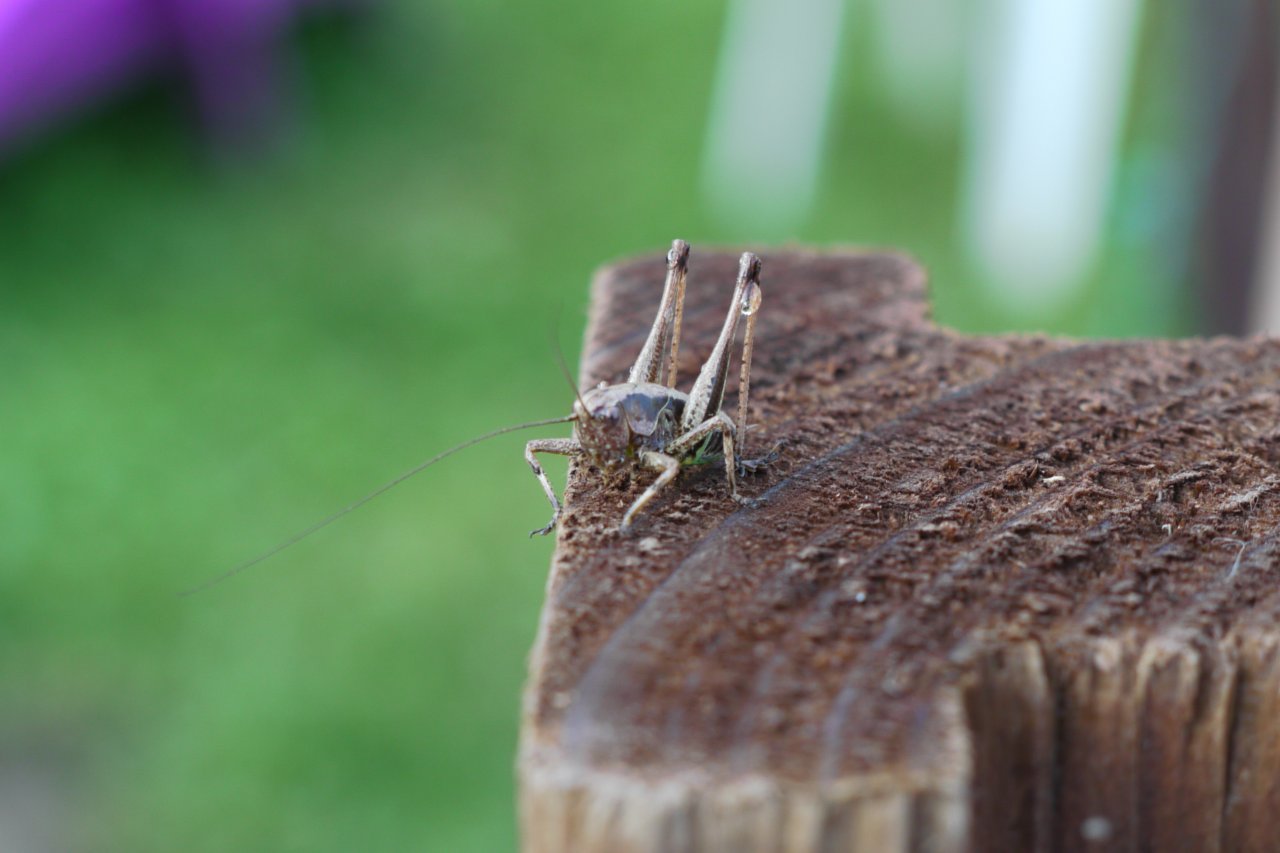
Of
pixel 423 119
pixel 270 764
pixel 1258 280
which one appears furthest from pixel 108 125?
pixel 1258 280

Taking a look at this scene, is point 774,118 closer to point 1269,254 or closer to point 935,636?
point 1269,254

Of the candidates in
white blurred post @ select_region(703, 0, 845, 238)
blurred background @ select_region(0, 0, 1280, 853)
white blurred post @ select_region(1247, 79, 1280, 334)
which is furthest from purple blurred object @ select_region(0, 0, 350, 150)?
white blurred post @ select_region(1247, 79, 1280, 334)

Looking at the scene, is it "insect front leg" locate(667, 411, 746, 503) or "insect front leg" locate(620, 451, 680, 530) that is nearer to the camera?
"insect front leg" locate(620, 451, 680, 530)

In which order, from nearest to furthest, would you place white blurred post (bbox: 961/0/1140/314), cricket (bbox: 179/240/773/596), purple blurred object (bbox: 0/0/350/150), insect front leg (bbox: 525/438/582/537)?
1. cricket (bbox: 179/240/773/596)
2. insect front leg (bbox: 525/438/582/537)
3. white blurred post (bbox: 961/0/1140/314)
4. purple blurred object (bbox: 0/0/350/150)

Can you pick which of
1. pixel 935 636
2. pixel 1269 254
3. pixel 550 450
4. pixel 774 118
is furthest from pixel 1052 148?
pixel 935 636

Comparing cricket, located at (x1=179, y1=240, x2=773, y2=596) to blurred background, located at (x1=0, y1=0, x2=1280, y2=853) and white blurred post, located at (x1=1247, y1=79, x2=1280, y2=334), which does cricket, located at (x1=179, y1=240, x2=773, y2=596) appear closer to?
blurred background, located at (x1=0, y1=0, x2=1280, y2=853)

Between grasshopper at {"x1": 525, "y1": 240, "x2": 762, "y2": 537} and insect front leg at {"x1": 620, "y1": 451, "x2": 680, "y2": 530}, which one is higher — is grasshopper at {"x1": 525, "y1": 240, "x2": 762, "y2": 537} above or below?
above
